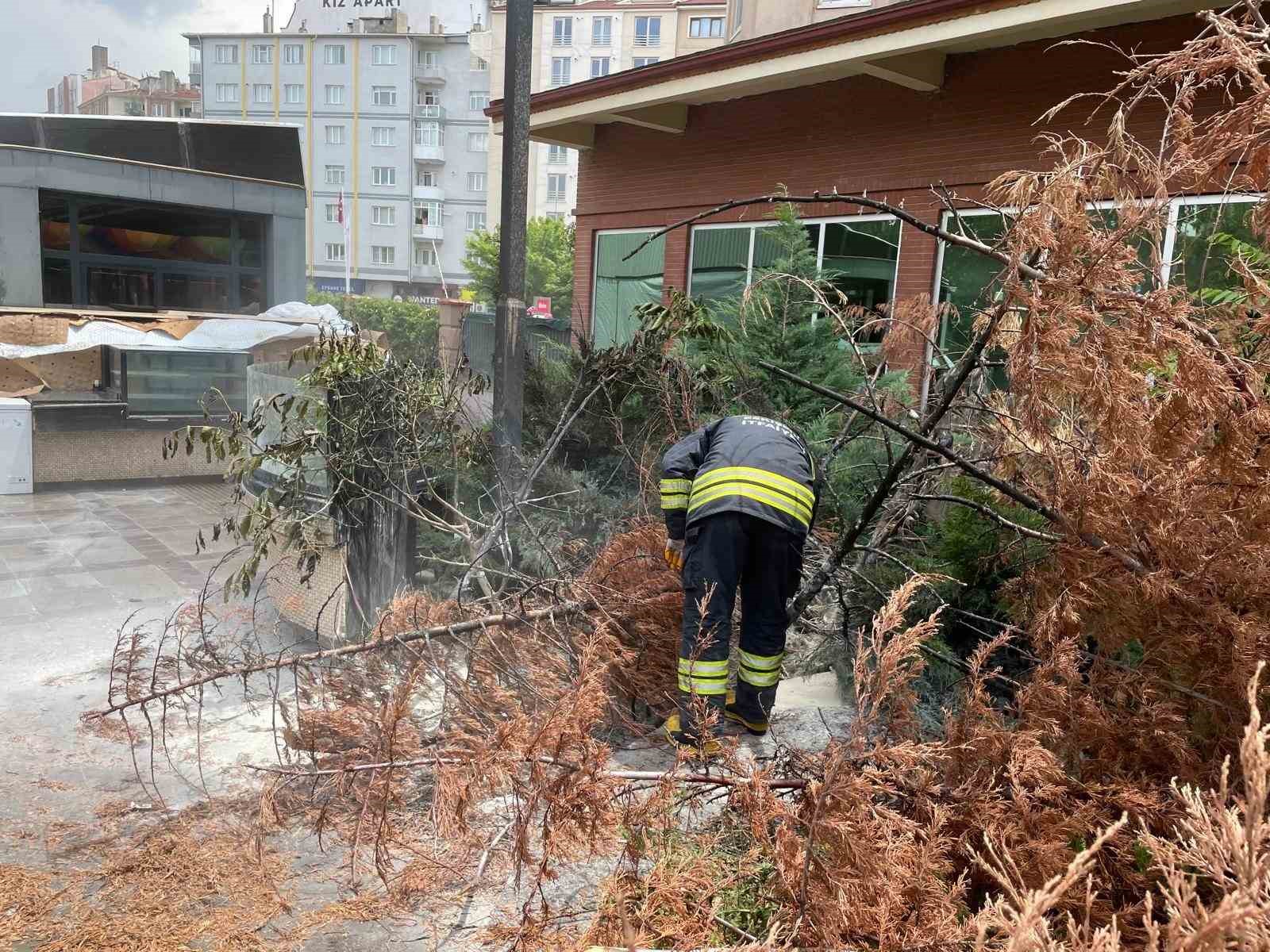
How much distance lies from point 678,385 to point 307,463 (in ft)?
8.46

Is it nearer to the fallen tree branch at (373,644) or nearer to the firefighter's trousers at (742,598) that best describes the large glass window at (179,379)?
the fallen tree branch at (373,644)

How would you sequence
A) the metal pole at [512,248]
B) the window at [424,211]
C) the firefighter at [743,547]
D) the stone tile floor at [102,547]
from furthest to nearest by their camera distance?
the window at [424,211] < the stone tile floor at [102,547] < the metal pole at [512,248] < the firefighter at [743,547]

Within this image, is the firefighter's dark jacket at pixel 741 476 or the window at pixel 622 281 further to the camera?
the window at pixel 622 281

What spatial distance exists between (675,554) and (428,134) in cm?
6399

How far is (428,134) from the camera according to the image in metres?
62.0

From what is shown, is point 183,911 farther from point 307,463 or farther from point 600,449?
point 600,449

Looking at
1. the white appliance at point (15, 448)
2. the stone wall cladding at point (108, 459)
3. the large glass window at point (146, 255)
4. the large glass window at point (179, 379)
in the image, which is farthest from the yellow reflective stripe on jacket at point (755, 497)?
the large glass window at point (146, 255)

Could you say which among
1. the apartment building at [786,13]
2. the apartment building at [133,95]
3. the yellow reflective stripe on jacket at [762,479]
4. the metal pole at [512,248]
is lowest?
the yellow reflective stripe on jacket at [762,479]

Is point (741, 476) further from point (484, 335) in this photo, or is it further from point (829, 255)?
point (484, 335)

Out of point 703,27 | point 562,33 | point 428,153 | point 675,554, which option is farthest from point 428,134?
point 675,554

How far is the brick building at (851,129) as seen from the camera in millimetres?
6703

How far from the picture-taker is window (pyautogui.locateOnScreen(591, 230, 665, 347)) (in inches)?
451

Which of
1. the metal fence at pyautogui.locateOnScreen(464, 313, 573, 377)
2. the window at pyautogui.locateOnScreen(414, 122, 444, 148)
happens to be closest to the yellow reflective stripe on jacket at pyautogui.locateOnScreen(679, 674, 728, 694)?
the metal fence at pyautogui.locateOnScreen(464, 313, 573, 377)

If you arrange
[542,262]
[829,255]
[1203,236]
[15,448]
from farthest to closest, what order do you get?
[542,262], [15,448], [829,255], [1203,236]
